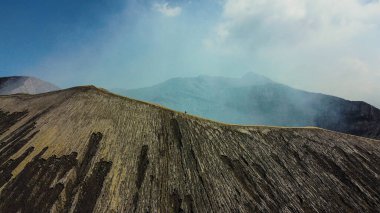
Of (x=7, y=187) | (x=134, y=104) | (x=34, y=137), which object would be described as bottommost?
(x=7, y=187)

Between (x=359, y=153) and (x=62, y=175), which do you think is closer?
(x=62, y=175)

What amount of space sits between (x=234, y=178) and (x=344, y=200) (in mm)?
24035

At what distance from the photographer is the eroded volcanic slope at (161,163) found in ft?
201

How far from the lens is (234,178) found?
7062cm

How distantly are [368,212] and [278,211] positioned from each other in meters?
22.2

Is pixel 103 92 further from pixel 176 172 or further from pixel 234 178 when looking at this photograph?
pixel 234 178

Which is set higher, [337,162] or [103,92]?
[103,92]

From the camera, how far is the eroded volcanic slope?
61.2m

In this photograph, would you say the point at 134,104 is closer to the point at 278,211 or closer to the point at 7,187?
the point at 7,187

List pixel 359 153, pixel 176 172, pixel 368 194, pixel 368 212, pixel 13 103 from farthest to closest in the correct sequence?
pixel 13 103
pixel 359 153
pixel 368 194
pixel 368 212
pixel 176 172

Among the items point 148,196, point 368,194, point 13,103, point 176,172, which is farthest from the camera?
point 13,103

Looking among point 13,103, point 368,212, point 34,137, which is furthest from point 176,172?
point 13,103

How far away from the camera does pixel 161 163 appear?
70062 millimetres

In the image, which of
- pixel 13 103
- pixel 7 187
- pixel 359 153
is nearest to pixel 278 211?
pixel 359 153
